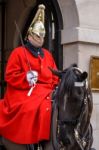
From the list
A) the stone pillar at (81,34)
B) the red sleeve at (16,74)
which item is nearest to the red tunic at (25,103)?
the red sleeve at (16,74)

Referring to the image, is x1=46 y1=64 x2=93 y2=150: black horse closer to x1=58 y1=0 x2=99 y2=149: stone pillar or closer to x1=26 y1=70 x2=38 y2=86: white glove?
x1=26 y1=70 x2=38 y2=86: white glove

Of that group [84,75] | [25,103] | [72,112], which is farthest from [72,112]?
[25,103]

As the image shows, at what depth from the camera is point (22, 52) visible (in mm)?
6059

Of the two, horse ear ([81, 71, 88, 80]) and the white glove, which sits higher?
horse ear ([81, 71, 88, 80])

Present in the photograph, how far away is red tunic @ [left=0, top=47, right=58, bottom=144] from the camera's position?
5645mm

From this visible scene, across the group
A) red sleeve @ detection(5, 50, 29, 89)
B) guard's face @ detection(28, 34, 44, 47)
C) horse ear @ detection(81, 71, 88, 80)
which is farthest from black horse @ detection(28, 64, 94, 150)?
guard's face @ detection(28, 34, 44, 47)

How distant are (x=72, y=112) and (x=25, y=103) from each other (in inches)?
28.1

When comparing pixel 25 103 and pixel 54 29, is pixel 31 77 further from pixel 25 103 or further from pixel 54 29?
pixel 54 29

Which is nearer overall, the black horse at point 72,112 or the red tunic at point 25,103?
the black horse at point 72,112

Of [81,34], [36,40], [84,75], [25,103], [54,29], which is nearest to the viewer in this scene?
[84,75]

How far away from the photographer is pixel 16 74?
19.5 feet

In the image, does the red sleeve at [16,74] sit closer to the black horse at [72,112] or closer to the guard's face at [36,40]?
the guard's face at [36,40]

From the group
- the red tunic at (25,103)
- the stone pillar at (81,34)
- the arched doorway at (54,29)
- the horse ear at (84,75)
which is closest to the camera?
the horse ear at (84,75)

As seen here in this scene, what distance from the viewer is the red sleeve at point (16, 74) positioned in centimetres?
592
